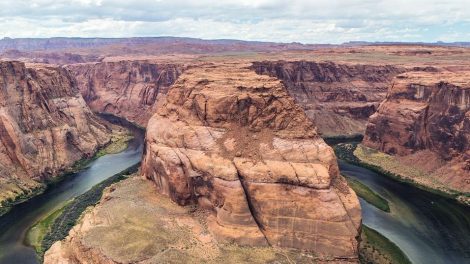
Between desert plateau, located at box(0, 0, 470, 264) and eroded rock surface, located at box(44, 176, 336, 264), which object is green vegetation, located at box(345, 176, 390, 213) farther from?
eroded rock surface, located at box(44, 176, 336, 264)

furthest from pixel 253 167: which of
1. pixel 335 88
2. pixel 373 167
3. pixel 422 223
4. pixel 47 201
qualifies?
pixel 335 88

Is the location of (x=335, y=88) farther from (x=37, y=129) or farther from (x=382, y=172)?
(x=37, y=129)

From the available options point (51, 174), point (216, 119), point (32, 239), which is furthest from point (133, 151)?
point (216, 119)

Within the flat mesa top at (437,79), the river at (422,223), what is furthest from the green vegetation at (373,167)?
the flat mesa top at (437,79)

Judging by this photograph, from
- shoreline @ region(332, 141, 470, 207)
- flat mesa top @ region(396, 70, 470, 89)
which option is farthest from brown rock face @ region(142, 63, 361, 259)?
flat mesa top @ region(396, 70, 470, 89)

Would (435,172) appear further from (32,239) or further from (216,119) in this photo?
(32,239)

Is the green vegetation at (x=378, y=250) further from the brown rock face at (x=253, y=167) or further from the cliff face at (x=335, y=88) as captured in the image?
the cliff face at (x=335, y=88)
